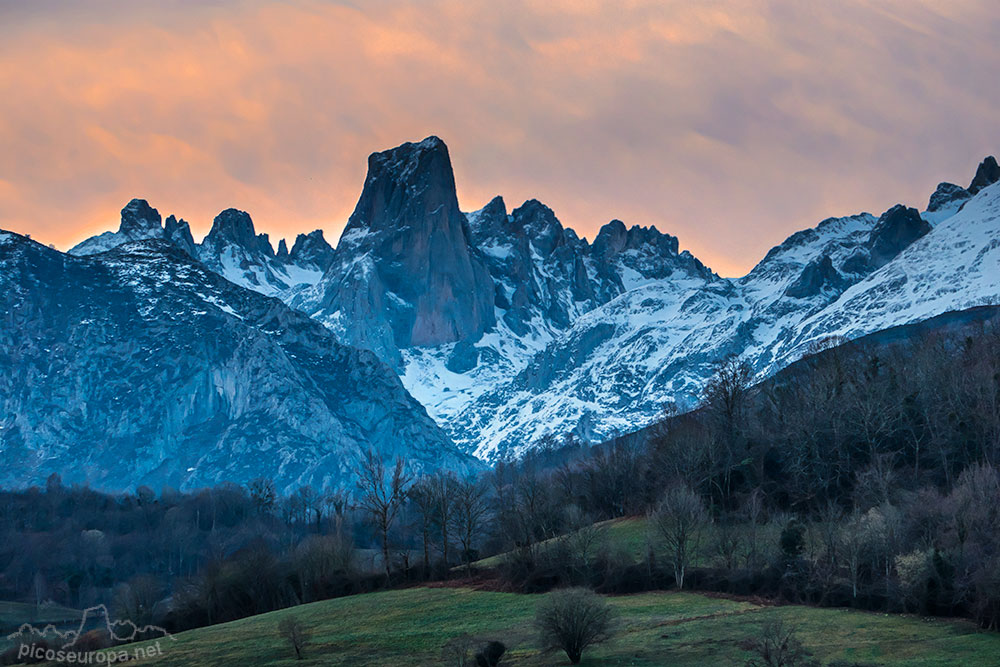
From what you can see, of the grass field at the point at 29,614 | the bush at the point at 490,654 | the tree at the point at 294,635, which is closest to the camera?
the bush at the point at 490,654

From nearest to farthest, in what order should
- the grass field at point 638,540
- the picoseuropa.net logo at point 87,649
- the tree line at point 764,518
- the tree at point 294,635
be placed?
the tree at point 294,635 < the picoseuropa.net logo at point 87,649 < the tree line at point 764,518 < the grass field at point 638,540

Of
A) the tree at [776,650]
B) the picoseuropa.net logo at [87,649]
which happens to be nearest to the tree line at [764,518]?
the picoseuropa.net logo at [87,649]

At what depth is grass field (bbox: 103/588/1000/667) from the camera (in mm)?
56844

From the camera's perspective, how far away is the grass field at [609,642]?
186ft

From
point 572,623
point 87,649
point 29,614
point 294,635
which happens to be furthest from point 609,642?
point 29,614

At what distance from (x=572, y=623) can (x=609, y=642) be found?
4168 mm

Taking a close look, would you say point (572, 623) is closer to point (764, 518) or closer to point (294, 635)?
point (294, 635)

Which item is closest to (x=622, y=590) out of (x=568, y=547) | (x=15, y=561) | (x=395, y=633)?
(x=568, y=547)

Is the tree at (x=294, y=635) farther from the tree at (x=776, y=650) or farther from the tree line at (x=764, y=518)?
the tree at (x=776, y=650)

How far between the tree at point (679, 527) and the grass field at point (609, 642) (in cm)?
466

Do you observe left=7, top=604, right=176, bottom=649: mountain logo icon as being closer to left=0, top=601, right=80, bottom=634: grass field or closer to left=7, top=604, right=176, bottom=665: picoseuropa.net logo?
left=7, top=604, right=176, bottom=665: picoseuropa.net logo

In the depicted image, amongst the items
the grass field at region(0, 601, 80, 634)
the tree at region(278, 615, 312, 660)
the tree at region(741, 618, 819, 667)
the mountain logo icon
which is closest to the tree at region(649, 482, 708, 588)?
the tree at region(741, 618, 819, 667)

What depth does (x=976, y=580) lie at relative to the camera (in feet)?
201

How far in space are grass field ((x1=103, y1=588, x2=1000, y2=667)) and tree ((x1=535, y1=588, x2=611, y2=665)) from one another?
891 millimetres
